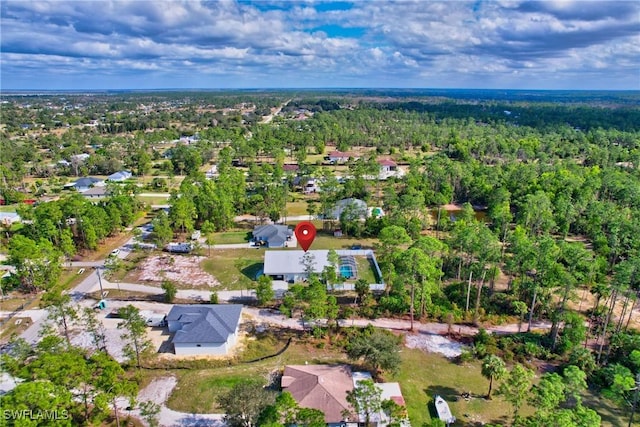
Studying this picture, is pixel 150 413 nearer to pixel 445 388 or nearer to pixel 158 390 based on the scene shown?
pixel 158 390

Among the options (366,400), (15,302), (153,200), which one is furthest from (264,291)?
(153,200)

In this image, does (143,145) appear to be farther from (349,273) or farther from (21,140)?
(349,273)

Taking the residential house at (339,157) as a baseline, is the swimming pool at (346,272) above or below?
below

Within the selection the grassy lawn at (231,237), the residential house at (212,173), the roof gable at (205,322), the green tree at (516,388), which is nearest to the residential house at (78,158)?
the residential house at (212,173)

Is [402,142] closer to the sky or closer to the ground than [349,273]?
closer to the sky

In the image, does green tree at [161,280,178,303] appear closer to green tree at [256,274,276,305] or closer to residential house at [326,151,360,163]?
green tree at [256,274,276,305]

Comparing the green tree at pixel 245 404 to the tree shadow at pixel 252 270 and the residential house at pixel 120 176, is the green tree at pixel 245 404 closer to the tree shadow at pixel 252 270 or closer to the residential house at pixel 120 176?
the tree shadow at pixel 252 270

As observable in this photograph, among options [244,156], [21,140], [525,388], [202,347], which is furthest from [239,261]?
[21,140]
